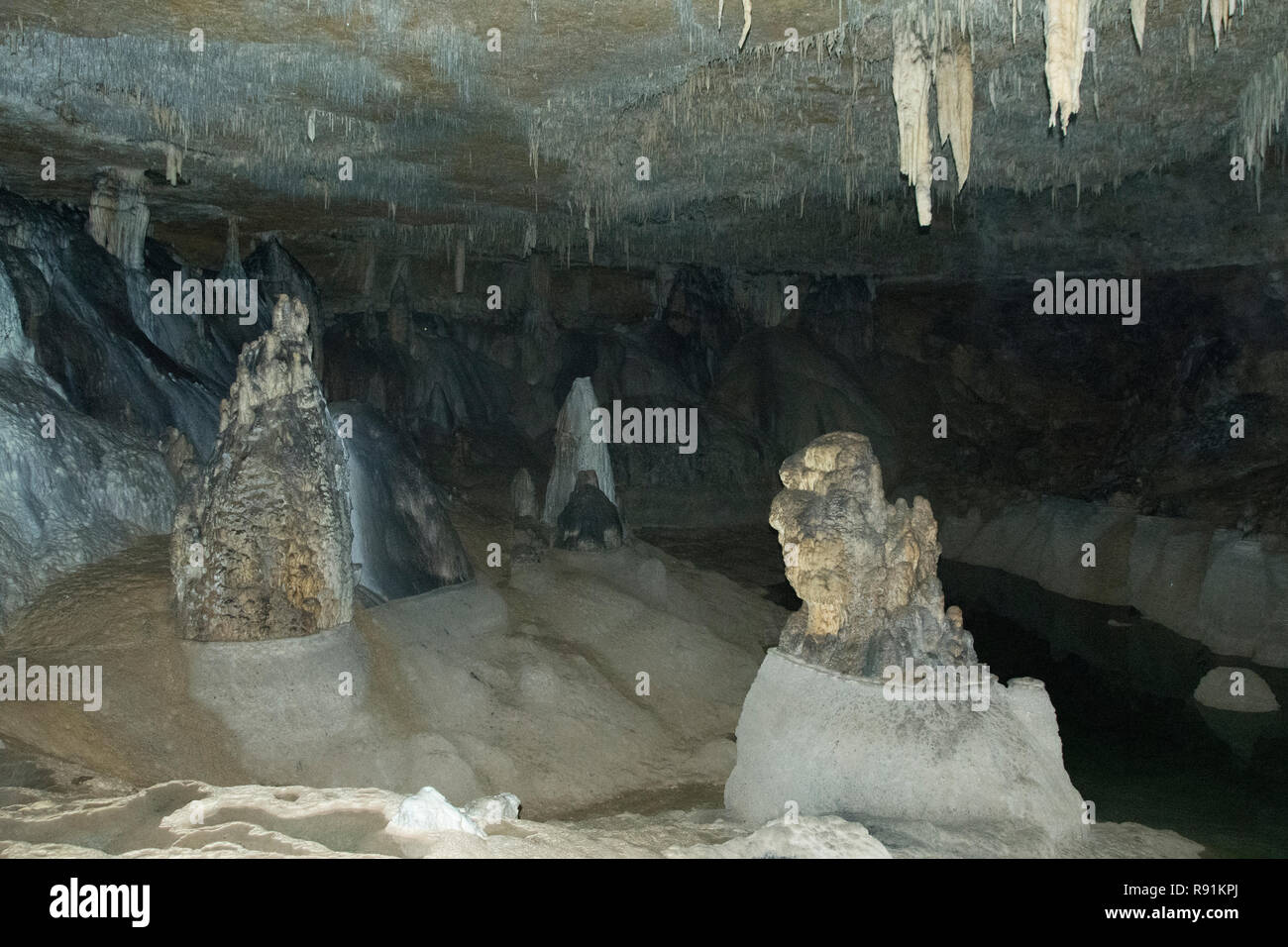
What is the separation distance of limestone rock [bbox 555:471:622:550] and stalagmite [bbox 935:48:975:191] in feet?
31.0

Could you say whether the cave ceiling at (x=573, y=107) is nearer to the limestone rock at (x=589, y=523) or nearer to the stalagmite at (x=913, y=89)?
the stalagmite at (x=913, y=89)

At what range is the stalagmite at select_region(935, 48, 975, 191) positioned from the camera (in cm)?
1171

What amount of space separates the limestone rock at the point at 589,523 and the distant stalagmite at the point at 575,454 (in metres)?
1.30

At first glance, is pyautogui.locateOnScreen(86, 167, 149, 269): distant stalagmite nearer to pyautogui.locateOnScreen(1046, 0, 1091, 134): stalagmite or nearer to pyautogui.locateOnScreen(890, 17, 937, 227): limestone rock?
pyautogui.locateOnScreen(890, 17, 937, 227): limestone rock

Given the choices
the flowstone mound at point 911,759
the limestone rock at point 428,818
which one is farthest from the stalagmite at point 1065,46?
the limestone rock at point 428,818

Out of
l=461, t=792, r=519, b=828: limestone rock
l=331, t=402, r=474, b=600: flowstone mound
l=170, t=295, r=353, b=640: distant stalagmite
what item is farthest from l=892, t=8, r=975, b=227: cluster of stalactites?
l=331, t=402, r=474, b=600: flowstone mound

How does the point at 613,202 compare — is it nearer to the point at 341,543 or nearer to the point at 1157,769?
the point at 341,543

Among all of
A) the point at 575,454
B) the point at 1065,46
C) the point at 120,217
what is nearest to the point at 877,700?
the point at 1065,46

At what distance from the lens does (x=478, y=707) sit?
1439cm

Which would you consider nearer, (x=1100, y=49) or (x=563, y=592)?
(x=1100, y=49)

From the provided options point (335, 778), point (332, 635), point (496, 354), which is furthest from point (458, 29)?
point (496, 354)

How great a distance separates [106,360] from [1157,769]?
16729 mm

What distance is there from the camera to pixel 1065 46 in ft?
31.9

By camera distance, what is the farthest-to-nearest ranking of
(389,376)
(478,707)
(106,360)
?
(389,376) → (106,360) → (478,707)
